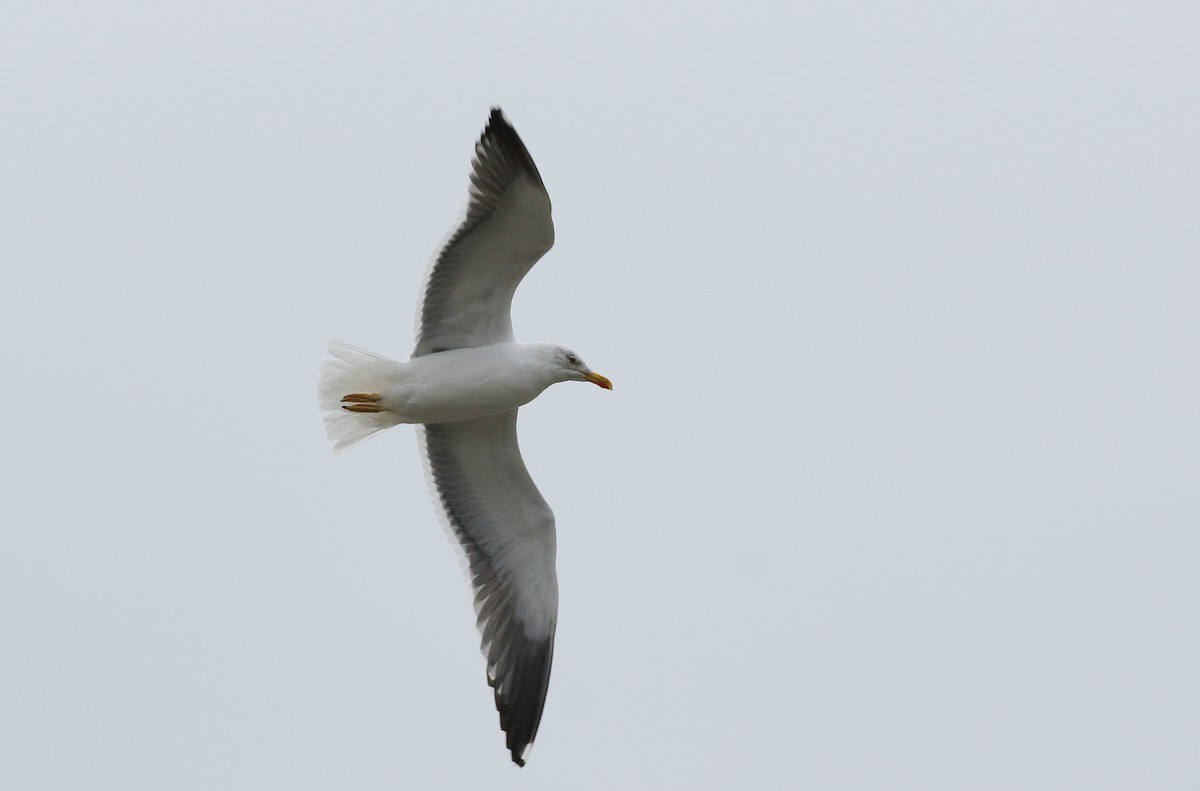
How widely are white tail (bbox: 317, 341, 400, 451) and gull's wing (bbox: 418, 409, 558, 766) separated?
55 centimetres

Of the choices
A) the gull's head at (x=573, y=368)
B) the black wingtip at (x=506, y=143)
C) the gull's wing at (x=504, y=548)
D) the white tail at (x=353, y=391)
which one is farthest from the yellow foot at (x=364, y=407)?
the black wingtip at (x=506, y=143)

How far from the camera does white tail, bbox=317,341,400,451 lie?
9117mm

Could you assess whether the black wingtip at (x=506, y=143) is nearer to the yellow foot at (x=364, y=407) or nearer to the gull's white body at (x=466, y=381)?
the gull's white body at (x=466, y=381)

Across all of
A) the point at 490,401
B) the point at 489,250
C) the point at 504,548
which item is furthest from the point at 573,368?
the point at 504,548

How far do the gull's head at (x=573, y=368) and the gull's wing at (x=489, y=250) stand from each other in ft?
1.06

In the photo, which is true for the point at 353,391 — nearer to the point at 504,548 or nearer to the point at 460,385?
the point at 460,385

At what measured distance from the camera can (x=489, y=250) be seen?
28.7 ft

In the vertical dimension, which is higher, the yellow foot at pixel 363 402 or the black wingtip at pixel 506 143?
the black wingtip at pixel 506 143

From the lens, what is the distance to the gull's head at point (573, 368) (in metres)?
9.18

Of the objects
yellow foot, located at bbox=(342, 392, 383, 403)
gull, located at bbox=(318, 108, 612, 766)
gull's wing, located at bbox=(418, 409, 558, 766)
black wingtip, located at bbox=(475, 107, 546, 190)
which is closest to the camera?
black wingtip, located at bbox=(475, 107, 546, 190)

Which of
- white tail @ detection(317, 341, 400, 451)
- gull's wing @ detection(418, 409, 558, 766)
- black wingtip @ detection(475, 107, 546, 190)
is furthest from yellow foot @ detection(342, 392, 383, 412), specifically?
black wingtip @ detection(475, 107, 546, 190)

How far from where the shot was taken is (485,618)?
9727 mm

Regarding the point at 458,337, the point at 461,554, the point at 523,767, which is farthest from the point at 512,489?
the point at 523,767

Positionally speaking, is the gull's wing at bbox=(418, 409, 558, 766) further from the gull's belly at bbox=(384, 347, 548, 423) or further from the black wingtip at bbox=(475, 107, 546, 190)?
the black wingtip at bbox=(475, 107, 546, 190)
